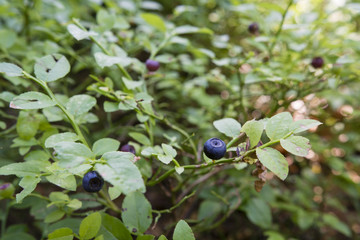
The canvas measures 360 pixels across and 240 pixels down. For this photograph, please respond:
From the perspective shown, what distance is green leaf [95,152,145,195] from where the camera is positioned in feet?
1.92

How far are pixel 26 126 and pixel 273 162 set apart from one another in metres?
0.85

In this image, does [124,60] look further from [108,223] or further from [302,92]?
[302,92]

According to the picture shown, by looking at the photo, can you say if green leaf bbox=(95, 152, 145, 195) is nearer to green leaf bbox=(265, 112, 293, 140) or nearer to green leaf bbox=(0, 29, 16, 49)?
green leaf bbox=(265, 112, 293, 140)

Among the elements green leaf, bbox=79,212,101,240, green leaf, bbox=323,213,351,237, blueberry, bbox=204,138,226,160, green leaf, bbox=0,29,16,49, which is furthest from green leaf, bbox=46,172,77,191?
green leaf, bbox=323,213,351,237

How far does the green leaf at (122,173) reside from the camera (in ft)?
1.92

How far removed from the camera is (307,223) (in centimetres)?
164

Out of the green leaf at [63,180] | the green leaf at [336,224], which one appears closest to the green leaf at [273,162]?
the green leaf at [63,180]

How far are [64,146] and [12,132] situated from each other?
2.64 feet

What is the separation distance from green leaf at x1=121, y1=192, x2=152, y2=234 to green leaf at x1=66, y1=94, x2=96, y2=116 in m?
0.32

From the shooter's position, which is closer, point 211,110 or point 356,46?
point 356,46

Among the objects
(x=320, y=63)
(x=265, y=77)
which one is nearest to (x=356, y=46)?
(x=320, y=63)

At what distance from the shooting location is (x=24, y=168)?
816mm

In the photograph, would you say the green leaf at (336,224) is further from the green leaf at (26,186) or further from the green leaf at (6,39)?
the green leaf at (6,39)

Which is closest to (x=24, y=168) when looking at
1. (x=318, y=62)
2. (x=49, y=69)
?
(x=49, y=69)
